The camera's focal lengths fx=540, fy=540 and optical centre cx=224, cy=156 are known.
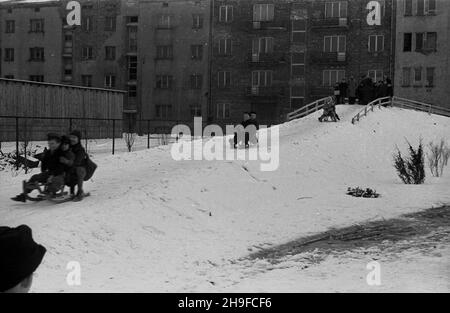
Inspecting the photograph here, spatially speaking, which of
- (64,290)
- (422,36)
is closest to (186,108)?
(422,36)

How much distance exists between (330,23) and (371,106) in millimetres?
17811

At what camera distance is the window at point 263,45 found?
46844 mm

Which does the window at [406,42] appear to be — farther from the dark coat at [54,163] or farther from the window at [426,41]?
the dark coat at [54,163]

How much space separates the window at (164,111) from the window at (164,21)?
7.07 metres

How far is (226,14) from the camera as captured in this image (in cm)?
4769

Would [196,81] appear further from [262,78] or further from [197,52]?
[262,78]

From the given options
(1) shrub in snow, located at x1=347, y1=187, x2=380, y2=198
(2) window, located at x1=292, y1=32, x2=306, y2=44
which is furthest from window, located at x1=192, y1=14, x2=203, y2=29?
(1) shrub in snow, located at x1=347, y1=187, x2=380, y2=198

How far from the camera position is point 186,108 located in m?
48.5

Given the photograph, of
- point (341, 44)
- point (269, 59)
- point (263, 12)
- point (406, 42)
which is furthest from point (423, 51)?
point (263, 12)

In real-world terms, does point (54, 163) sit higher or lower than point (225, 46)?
lower

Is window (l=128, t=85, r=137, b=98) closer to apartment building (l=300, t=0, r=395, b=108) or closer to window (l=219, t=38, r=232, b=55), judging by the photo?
window (l=219, t=38, r=232, b=55)

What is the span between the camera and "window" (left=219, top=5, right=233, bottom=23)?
4762cm
